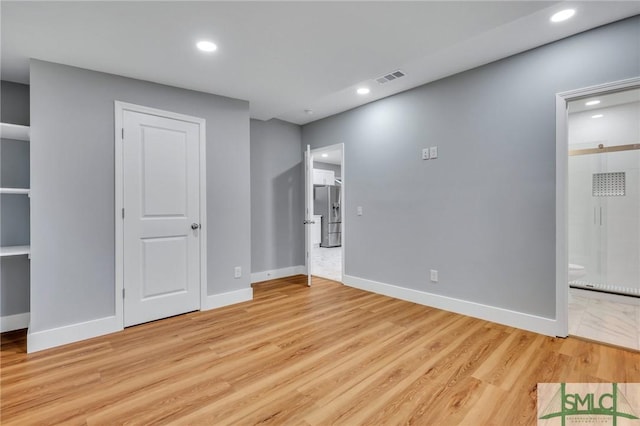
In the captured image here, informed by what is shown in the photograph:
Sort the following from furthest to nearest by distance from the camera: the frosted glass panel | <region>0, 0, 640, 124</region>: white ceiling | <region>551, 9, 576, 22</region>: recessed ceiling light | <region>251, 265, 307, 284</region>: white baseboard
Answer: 1. <region>251, 265, 307, 284</region>: white baseboard
2. the frosted glass panel
3. <region>551, 9, 576, 22</region>: recessed ceiling light
4. <region>0, 0, 640, 124</region>: white ceiling

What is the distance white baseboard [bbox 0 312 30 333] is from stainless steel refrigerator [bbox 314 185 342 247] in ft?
20.5

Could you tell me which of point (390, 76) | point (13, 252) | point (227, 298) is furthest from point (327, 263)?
point (13, 252)

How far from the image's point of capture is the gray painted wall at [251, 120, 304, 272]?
15.5 ft

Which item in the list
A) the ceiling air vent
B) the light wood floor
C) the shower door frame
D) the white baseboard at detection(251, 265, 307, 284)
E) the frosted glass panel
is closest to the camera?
the light wood floor

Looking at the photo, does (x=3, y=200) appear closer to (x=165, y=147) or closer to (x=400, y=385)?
(x=165, y=147)

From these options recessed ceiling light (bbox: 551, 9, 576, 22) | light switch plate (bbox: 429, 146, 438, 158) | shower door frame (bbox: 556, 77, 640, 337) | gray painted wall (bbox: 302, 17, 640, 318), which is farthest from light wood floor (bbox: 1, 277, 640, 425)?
recessed ceiling light (bbox: 551, 9, 576, 22)

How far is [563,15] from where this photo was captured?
2225 mm

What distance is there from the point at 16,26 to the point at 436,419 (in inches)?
146

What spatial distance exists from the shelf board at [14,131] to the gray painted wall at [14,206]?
21 cm

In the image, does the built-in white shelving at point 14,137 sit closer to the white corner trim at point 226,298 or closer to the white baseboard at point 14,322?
the white baseboard at point 14,322

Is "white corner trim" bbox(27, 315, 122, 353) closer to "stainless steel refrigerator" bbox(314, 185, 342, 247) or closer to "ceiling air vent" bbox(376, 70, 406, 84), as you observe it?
"ceiling air vent" bbox(376, 70, 406, 84)

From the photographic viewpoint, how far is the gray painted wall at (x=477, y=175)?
262 cm

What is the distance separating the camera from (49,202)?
255 centimetres

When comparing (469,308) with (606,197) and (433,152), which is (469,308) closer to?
(433,152)
